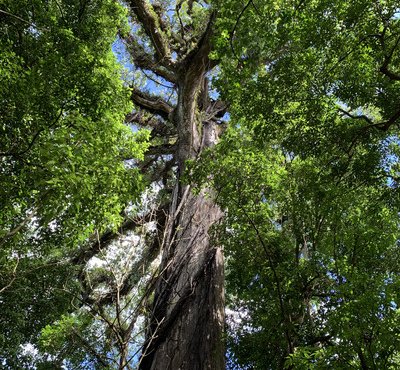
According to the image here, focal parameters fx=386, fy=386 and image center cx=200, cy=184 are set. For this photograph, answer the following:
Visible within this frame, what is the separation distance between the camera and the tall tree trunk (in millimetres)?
4934

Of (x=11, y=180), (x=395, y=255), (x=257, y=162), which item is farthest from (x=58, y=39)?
(x=395, y=255)

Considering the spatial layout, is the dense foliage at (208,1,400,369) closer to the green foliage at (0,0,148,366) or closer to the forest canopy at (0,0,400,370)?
the forest canopy at (0,0,400,370)

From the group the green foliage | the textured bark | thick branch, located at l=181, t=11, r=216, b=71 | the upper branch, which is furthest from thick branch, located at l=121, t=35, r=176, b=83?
the green foliage

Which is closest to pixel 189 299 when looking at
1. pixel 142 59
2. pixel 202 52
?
pixel 202 52

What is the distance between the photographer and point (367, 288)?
345 centimetres

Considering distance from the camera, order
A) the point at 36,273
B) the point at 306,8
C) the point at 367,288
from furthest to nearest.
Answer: the point at 36,273
the point at 306,8
the point at 367,288

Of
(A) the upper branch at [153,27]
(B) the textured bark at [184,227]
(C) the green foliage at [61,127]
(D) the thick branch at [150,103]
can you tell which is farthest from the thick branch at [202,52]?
(C) the green foliage at [61,127]

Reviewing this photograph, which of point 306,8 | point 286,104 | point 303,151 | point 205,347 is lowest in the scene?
point 205,347

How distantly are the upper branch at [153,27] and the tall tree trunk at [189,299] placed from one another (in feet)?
16.2

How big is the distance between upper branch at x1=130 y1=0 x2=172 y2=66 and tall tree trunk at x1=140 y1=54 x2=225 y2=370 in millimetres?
4925

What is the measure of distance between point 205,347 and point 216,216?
2.77 m

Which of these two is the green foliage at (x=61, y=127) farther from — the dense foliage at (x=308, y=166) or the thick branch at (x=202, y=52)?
the thick branch at (x=202, y=52)

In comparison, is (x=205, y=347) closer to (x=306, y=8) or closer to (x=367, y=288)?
(x=367, y=288)

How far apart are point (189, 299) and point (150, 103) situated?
8229 millimetres
